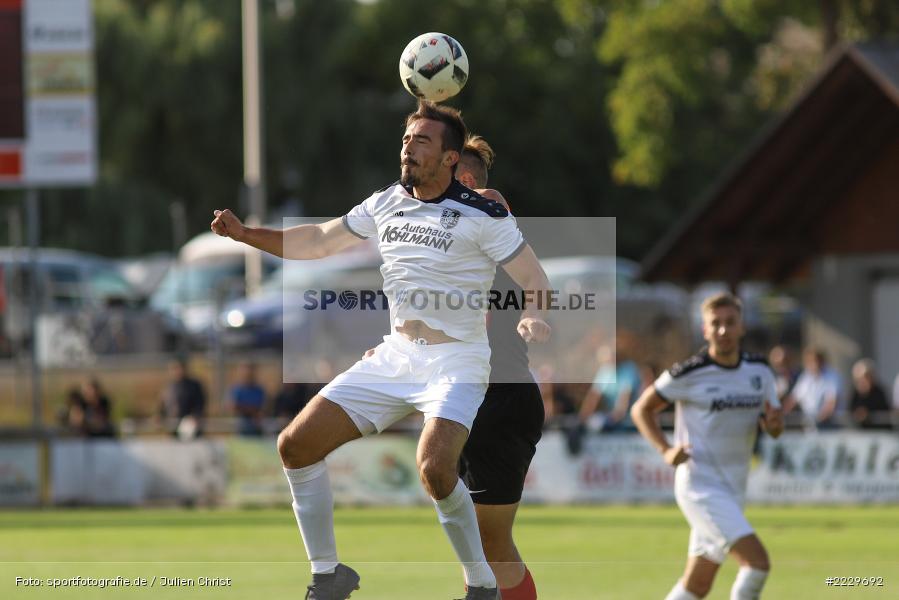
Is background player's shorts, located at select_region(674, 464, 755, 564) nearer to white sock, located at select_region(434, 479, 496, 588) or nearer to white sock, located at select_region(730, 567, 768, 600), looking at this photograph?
white sock, located at select_region(730, 567, 768, 600)

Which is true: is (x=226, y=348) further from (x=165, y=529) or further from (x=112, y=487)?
(x=165, y=529)

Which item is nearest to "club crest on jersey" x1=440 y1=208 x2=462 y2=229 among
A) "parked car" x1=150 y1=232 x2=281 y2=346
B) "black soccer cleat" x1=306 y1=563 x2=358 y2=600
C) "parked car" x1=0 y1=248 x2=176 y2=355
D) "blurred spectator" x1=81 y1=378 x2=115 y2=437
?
"black soccer cleat" x1=306 y1=563 x2=358 y2=600

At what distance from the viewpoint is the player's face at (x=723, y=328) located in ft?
32.7

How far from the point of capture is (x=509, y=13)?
168 ft

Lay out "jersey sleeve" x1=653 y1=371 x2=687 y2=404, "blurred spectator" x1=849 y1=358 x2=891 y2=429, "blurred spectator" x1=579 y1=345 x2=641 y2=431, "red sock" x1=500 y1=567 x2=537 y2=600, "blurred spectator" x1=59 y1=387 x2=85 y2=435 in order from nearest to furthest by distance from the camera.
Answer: "red sock" x1=500 y1=567 x2=537 y2=600, "jersey sleeve" x1=653 y1=371 x2=687 y2=404, "blurred spectator" x1=849 y1=358 x2=891 y2=429, "blurred spectator" x1=579 y1=345 x2=641 y2=431, "blurred spectator" x1=59 y1=387 x2=85 y2=435

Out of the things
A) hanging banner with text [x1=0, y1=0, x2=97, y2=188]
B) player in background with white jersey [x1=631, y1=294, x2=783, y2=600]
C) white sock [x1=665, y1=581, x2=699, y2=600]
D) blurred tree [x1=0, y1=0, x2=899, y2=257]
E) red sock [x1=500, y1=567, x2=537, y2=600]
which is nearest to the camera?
red sock [x1=500, y1=567, x2=537, y2=600]

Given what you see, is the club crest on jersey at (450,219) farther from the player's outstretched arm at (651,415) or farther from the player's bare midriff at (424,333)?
the player's outstretched arm at (651,415)

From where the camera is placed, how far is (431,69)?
352 inches

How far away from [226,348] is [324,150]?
66.6ft

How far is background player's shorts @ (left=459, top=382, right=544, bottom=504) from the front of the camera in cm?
882

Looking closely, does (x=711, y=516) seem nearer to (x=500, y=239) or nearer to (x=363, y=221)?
(x=500, y=239)

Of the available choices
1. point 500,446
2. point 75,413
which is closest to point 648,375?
point 75,413

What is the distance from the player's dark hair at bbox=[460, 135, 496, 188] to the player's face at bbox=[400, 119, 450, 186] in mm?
938

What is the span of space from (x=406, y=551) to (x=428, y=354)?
8.15 m
